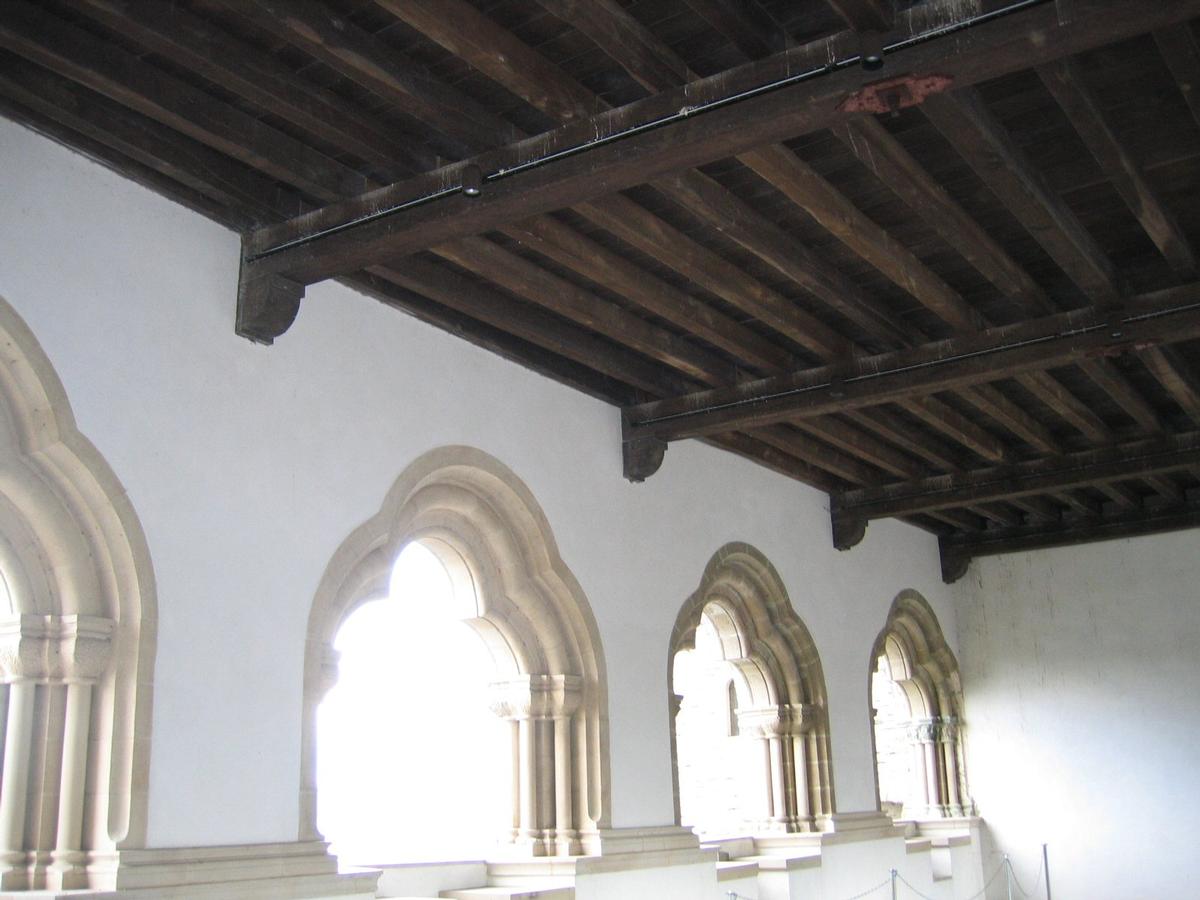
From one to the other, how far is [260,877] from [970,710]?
8296 mm

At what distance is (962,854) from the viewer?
10633mm

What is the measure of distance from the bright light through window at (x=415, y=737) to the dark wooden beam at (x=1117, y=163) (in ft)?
11.5

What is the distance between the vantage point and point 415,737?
21.2 feet

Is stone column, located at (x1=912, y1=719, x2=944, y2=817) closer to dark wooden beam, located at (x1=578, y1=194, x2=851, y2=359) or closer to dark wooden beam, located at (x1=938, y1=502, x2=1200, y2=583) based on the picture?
dark wooden beam, located at (x1=938, y1=502, x2=1200, y2=583)

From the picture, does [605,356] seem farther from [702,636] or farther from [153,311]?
[702,636]

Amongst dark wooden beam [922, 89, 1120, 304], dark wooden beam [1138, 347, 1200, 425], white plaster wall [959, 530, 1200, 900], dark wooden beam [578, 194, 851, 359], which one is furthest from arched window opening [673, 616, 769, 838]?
dark wooden beam [922, 89, 1120, 304]

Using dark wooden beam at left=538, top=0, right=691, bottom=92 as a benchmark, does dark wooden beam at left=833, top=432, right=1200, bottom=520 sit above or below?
below

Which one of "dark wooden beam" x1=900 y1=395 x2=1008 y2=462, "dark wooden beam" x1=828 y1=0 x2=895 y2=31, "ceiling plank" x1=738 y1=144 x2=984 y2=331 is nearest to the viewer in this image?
"dark wooden beam" x1=828 y1=0 x2=895 y2=31

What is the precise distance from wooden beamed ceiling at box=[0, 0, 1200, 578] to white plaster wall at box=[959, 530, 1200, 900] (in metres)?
3.82

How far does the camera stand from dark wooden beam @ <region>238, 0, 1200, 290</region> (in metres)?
3.49

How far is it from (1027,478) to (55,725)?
6827 mm

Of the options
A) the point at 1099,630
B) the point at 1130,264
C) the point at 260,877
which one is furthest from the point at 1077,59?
the point at 1099,630

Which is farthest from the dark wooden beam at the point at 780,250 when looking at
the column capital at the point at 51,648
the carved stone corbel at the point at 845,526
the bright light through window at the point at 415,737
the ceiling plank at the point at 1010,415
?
the carved stone corbel at the point at 845,526

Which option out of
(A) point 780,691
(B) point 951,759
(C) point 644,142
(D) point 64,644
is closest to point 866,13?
(C) point 644,142
